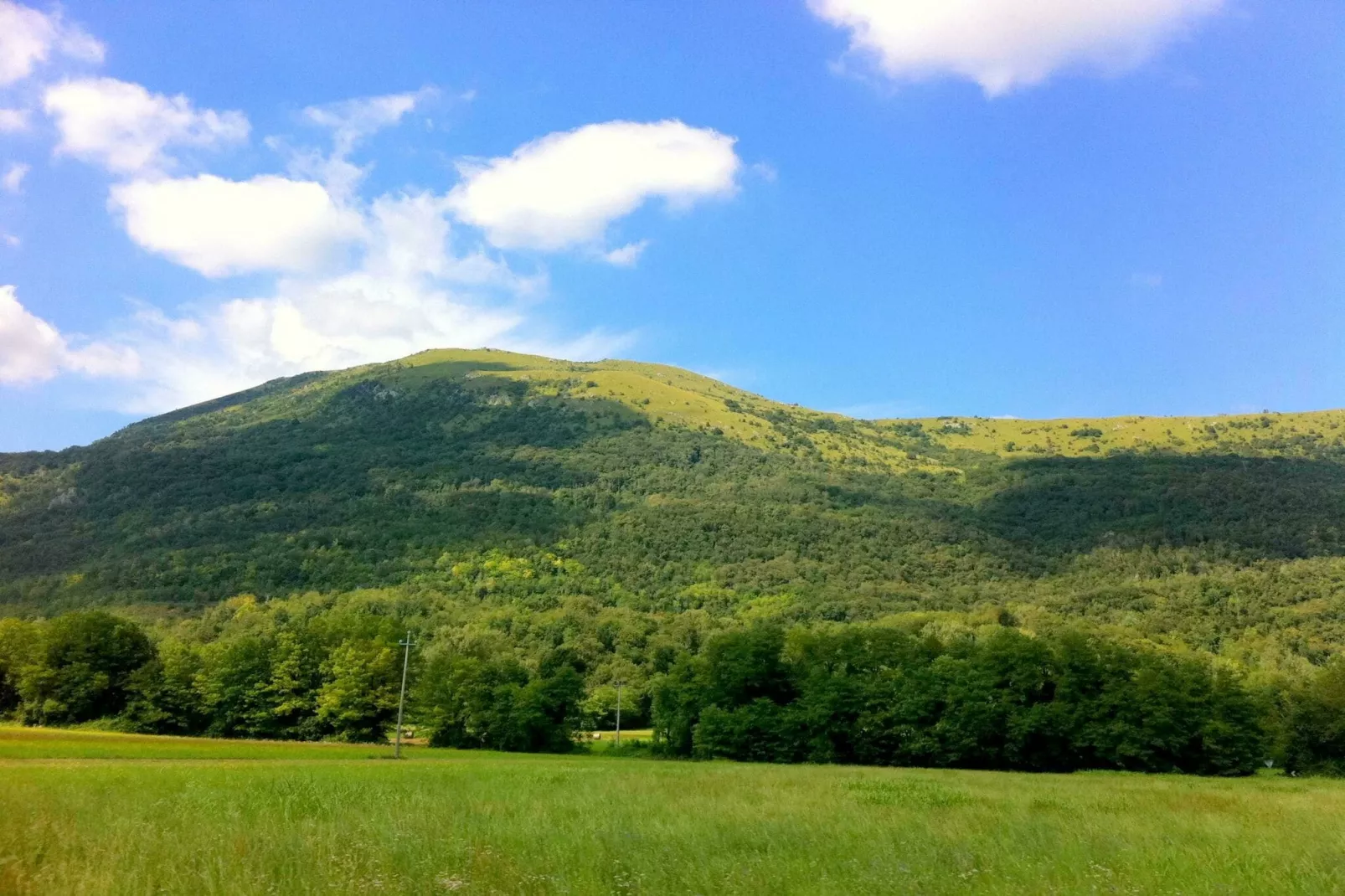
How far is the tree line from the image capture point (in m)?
58.9

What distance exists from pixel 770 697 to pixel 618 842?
5814 cm

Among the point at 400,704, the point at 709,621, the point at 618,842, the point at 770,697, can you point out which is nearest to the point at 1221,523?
the point at 709,621

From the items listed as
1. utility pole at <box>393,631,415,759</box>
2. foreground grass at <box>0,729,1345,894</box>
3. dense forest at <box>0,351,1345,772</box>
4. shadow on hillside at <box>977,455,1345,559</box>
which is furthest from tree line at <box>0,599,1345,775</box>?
shadow on hillside at <box>977,455,1345,559</box>

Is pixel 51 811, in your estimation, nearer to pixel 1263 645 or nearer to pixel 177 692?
pixel 177 692

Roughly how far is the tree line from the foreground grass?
37350 millimetres

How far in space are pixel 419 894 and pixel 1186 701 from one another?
217ft

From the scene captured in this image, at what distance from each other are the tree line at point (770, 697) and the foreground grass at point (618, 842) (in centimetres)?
3735

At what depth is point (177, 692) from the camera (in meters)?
77.1

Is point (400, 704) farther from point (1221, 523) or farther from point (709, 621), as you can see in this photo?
point (1221, 523)

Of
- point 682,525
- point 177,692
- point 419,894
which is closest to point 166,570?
point 177,692

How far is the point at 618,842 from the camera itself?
13.0m

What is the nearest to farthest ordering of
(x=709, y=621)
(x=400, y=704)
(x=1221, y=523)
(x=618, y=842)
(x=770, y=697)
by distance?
(x=618, y=842) < (x=400, y=704) < (x=770, y=697) < (x=709, y=621) < (x=1221, y=523)

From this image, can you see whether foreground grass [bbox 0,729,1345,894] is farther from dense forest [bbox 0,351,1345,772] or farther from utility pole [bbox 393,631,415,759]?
dense forest [bbox 0,351,1345,772]

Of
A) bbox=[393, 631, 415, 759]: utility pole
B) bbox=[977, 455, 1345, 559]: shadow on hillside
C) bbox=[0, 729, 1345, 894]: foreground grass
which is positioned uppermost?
bbox=[977, 455, 1345, 559]: shadow on hillside
